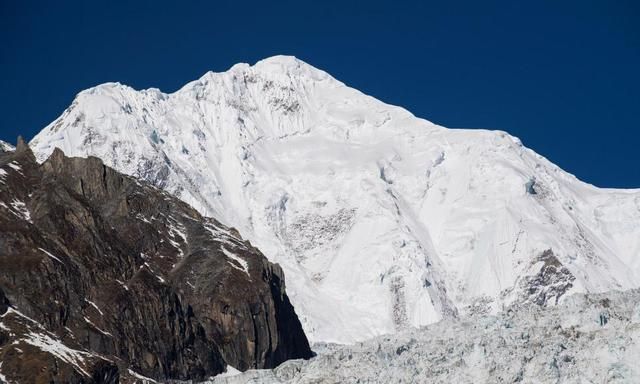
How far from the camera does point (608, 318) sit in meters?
200

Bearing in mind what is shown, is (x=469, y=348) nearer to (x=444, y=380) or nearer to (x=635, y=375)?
(x=444, y=380)

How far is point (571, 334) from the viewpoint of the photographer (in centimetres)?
19725

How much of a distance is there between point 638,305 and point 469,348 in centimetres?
1884

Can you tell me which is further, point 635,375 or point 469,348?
point 469,348

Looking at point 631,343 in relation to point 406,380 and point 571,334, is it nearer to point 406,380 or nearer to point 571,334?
point 571,334

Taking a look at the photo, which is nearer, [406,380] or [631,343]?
[631,343]

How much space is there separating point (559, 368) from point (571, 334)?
9.85 m

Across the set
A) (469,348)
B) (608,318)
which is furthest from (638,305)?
(469,348)

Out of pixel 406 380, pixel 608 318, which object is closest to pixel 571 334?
pixel 608 318

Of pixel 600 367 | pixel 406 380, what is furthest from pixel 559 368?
pixel 406 380

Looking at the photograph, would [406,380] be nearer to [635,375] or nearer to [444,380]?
[444,380]

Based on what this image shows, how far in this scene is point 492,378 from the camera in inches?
7554

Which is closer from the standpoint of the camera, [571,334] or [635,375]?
[635,375]

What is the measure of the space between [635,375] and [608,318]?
18176 mm
